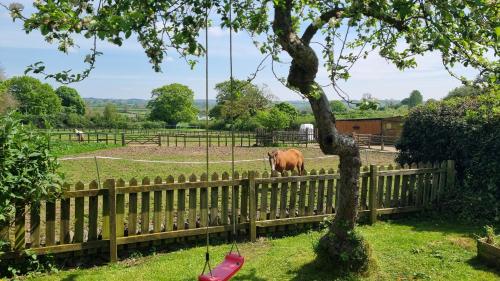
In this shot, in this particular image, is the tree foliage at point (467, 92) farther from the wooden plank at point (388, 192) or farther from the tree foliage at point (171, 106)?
the tree foliage at point (171, 106)

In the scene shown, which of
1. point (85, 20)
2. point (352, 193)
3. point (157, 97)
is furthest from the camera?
point (157, 97)

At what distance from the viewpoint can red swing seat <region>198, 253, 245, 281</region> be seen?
13.5ft

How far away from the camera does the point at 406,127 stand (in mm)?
10695

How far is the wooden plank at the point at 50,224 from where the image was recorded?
570cm

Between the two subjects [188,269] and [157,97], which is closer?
[188,269]

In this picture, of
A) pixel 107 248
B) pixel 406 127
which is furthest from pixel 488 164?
pixel 107 248

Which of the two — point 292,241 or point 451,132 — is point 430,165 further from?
point 292,241

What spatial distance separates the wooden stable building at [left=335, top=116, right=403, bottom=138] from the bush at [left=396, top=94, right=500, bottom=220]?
31519 millimetres

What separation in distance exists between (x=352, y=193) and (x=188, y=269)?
96.3 inches

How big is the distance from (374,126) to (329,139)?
150 ft

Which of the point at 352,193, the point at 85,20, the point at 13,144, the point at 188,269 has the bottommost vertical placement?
the point at 188,269

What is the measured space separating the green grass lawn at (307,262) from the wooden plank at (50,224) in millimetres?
462

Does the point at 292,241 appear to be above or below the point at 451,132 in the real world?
below

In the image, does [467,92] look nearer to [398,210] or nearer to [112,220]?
[398,210]
